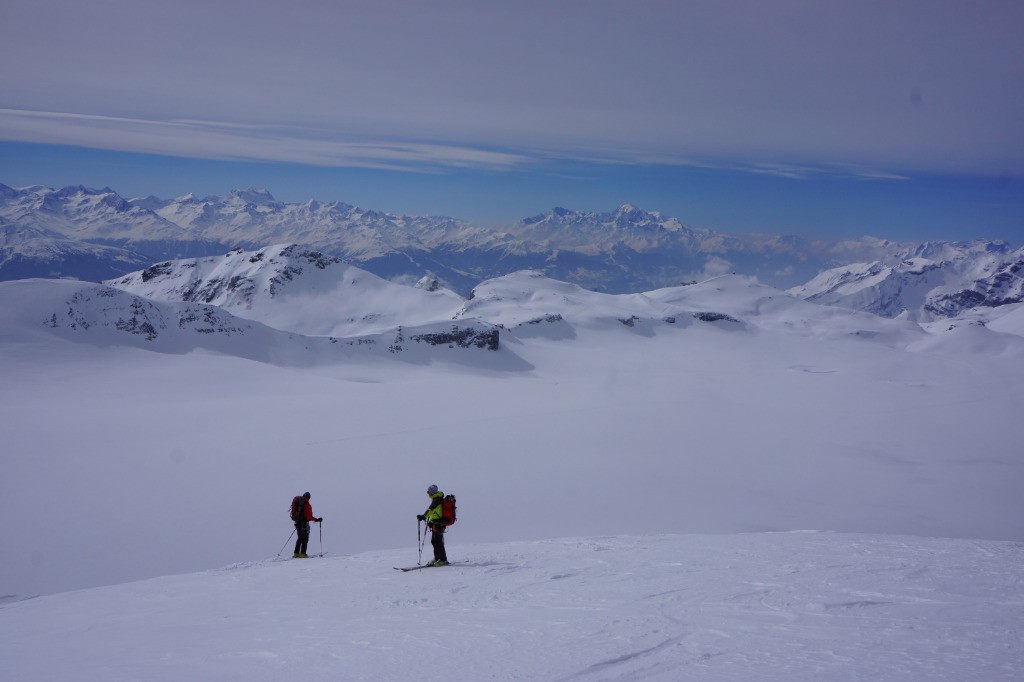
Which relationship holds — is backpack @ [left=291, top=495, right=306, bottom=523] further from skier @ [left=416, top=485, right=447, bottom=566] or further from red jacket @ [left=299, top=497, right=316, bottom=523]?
skier @ [left=416, top=485, right=447, bottom=566]

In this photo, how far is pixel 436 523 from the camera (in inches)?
550

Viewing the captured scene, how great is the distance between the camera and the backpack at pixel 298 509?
1709cm

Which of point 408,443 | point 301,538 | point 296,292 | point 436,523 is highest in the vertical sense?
point 296,292

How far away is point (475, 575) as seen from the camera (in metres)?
13.0

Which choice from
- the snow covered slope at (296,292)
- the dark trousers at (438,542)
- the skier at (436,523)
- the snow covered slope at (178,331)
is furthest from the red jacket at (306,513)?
the snow covered slope at (296,292)

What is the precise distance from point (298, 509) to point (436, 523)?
537 cm

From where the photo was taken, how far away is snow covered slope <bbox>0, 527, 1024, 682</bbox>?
25.3ft

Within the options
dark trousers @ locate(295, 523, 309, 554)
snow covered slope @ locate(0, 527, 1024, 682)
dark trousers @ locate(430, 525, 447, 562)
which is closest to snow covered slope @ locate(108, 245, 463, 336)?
dark trousers @ locate(295, 523, 309, 554)

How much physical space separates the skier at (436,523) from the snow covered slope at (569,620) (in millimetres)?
510

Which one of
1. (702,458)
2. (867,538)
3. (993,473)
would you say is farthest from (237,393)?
(993,473)

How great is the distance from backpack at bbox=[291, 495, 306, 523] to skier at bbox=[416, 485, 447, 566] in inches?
189

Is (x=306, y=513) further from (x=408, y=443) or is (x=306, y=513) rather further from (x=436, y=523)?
(x=408, y=443)

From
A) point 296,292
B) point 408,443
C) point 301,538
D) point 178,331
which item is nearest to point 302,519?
point 301,538

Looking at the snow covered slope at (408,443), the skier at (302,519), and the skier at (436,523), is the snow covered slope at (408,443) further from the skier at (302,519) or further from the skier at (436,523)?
the skier at (436,523)
